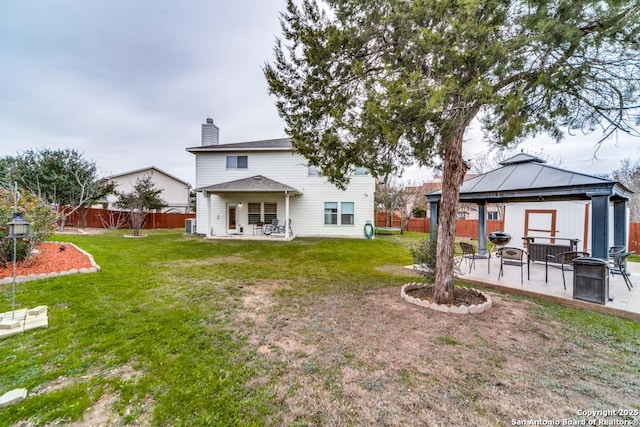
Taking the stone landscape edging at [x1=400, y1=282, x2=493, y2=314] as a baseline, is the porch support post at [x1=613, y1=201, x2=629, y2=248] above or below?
above

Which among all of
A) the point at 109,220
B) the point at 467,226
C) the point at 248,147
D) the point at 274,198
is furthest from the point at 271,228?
the point at 109,220

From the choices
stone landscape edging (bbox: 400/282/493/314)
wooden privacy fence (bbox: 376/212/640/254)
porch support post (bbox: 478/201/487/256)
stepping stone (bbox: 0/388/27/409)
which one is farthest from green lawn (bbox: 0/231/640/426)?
wooden privacy fence (bbox: 376/212/640/254)

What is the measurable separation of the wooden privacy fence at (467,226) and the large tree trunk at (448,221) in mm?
13347

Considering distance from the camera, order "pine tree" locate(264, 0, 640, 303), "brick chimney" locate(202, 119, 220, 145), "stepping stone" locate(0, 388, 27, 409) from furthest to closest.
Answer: "brick chimney" locate(202, 119, 220, 145) → "pine tree" locate(264, 0, 640, 303) → "stepping stone" locate(0, 388, 27, 409)

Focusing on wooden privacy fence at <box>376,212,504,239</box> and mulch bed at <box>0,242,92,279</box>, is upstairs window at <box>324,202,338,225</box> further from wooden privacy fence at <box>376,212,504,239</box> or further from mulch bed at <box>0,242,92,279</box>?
mulch bed at <box>0,242,92,279</box>

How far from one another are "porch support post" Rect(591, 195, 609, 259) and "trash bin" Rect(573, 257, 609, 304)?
638 millimetres

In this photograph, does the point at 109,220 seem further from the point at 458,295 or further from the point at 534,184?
the point at 534,184

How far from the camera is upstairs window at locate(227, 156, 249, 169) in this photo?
1485cm

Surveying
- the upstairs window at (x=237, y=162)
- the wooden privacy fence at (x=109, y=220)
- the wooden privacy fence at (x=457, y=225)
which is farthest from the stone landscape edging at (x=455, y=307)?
Result: the wooden privacy fence at (x=109, y=220)

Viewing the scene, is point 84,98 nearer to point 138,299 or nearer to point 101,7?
point 101,7

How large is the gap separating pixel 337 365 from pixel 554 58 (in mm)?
4442

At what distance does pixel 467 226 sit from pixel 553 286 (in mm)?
13621

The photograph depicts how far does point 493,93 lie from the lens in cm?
292

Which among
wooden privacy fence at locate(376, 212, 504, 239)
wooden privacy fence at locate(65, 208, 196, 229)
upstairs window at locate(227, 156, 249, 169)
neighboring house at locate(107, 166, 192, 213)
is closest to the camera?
upstairs window at locate(227, 156, 249, 169)
